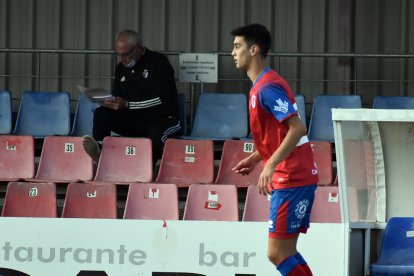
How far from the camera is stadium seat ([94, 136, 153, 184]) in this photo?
10.1m

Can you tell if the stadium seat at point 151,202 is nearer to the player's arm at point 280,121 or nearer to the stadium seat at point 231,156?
the stadium seat at point 231,156

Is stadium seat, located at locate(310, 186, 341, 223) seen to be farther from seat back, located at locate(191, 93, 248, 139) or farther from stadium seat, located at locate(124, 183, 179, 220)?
seat back, located at locate(191, 93, 248, 139)

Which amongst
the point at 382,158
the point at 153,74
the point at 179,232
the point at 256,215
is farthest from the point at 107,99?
the point at 382,158

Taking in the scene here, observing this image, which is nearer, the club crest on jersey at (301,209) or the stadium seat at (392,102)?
the club crest on jersey at (301,209)

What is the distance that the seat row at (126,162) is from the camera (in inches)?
396

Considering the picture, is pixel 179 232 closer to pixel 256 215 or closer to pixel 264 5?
pixel 256 215

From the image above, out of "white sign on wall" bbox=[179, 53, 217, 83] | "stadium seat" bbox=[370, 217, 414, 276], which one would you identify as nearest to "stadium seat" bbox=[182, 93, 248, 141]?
"white sign on wall" bbox=[179, 53, 217, 83]

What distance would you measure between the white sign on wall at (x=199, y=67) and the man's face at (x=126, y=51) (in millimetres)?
952

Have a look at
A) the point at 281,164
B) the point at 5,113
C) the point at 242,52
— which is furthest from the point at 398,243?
the point at 5,113

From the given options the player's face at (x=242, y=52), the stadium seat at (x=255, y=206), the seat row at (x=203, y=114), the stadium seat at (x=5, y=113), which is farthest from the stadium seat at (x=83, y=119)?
the player's face at (x=242, y=52)

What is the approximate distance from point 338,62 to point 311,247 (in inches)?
188

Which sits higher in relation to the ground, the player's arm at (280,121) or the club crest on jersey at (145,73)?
the club crest on jersey at (145,73)

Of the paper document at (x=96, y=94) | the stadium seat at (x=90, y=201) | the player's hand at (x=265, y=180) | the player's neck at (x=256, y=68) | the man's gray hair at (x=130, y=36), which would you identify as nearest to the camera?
the player's hand at (x=265, y=180)

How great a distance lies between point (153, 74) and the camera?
10891 mm
